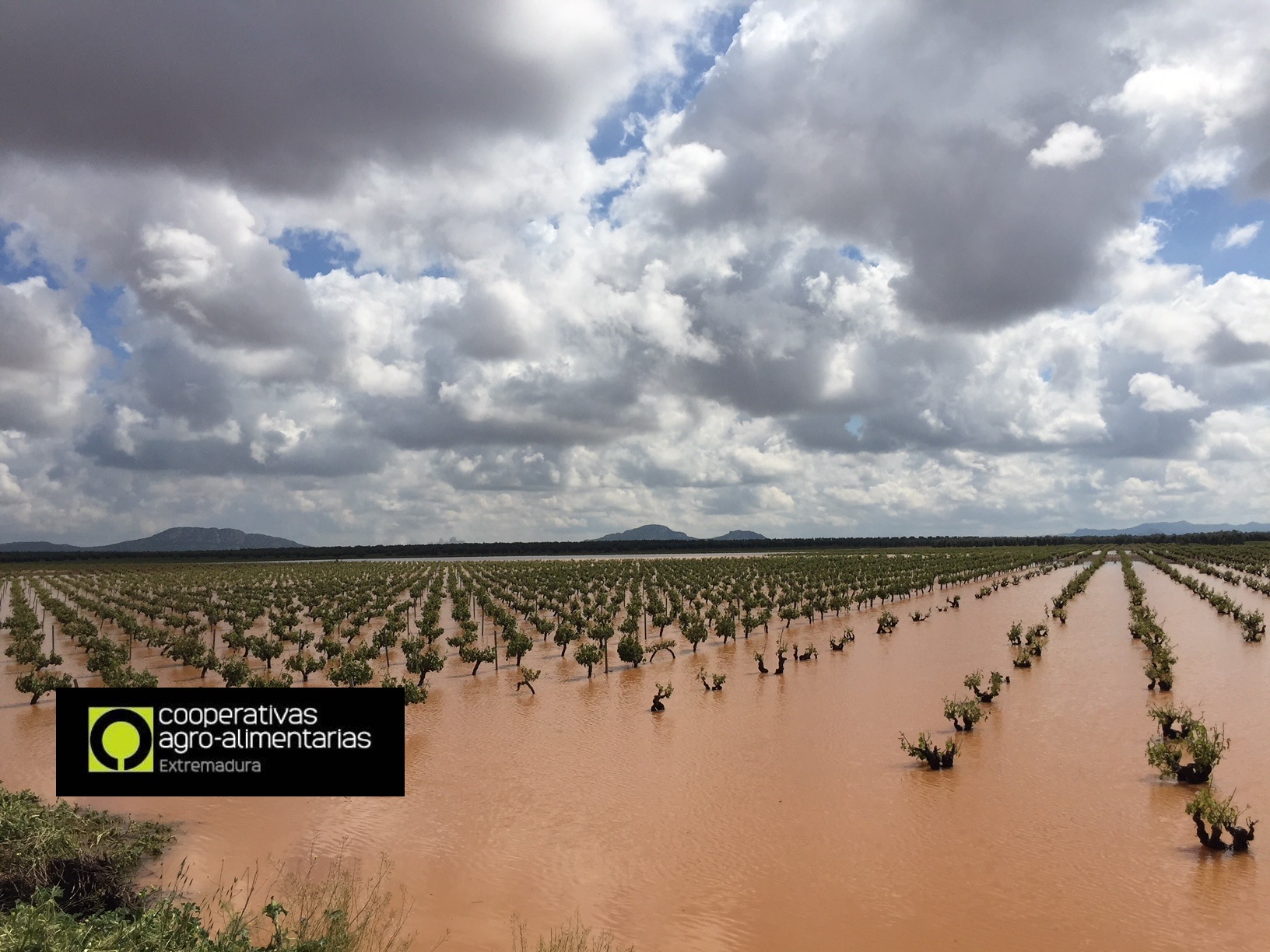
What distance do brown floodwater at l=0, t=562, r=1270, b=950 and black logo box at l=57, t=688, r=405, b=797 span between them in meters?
2.10

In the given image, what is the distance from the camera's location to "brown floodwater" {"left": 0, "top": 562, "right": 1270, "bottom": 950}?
36.6 ft

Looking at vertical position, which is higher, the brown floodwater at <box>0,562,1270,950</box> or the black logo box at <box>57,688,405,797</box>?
the black logo box at <box>57,688,405,797</box>

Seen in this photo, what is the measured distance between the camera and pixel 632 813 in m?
15.4

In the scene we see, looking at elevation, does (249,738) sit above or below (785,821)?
above

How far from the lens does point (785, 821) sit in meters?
14.8

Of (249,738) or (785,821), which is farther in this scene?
(785,821)

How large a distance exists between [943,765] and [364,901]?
42.2ft

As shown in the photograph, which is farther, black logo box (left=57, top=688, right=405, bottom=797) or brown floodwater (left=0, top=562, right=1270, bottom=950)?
brown floodwater (left=0, top=562, right=1270, bottom=950)

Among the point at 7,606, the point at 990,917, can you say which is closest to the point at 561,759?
the point at 990,917

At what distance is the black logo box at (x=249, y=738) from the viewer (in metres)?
11.0

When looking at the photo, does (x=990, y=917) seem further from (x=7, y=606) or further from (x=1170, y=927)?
(x=7, y=606)

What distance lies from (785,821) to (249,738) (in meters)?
9.80

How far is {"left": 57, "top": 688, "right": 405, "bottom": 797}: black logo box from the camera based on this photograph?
11008mm

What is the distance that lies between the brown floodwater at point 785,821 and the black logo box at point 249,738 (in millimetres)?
2102
